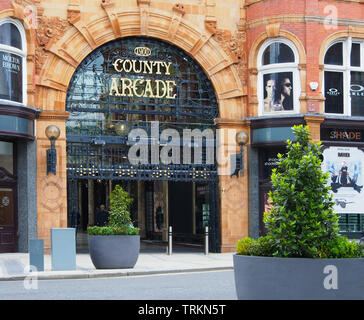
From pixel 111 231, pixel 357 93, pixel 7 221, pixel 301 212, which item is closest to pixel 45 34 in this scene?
pixel 7 221

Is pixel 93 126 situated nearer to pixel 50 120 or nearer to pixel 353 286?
pixel 50 120

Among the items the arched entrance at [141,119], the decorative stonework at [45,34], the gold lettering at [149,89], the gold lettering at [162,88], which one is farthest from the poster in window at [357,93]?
the decorative stonework at [45,34]

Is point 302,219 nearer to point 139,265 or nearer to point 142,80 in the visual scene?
point 139,265

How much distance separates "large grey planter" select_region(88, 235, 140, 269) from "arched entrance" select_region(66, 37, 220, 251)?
5.86 meters

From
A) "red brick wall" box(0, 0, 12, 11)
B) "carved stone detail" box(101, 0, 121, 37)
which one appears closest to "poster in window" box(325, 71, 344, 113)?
"carved stone detail" box(101, 0, 121, 37)

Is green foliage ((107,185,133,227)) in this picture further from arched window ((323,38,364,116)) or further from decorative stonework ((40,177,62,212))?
arched window ((323,38,364,116))

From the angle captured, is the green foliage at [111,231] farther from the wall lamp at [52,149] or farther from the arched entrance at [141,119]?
the arched entrance at [141,119]

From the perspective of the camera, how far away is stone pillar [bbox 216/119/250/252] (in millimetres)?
25984

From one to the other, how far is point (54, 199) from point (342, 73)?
37.1 ft

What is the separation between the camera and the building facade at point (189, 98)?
941 inches

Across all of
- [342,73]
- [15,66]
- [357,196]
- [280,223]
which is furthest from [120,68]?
[280,223]

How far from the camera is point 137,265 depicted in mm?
20031
